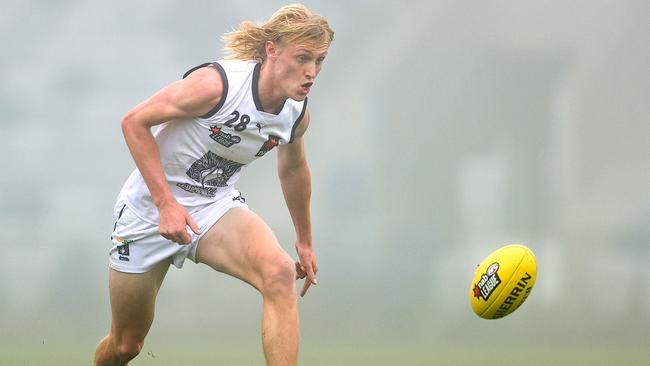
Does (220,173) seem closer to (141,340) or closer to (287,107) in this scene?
(287,107)

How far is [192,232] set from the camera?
6.02 m

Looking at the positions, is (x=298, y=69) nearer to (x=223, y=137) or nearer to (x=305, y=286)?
(x=223, y=137)

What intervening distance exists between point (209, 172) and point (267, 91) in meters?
0.64

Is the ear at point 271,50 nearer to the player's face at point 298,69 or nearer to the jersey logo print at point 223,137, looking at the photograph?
the player's face at point 298,69

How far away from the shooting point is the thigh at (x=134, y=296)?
6.35 meters

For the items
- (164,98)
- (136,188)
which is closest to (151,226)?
(136,188)

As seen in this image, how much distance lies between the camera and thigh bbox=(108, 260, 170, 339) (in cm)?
635

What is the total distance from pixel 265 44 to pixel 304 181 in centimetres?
106

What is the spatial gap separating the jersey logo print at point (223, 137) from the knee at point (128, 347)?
5.30 ft

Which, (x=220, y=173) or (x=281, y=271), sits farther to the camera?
(x=220, y=173)

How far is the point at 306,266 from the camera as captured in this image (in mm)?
6578

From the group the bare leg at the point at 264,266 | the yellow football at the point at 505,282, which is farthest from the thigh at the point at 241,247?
the yellow football at the point at 505,282

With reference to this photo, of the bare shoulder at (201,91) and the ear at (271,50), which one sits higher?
the ear at (271,50)

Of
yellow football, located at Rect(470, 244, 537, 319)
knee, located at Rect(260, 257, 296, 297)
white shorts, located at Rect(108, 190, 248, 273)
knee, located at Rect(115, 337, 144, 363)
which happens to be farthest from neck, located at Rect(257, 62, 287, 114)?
yellow football, located at Rect(470, 244, 537, 319)
